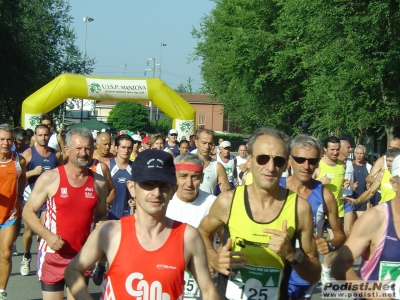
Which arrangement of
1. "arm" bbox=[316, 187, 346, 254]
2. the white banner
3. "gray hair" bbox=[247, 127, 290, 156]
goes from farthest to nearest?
1. the white banner
2. "arm" bbox=[316, 187, 346, 254]
3. "gray hair" bbox=[247, 127, 290, 156]

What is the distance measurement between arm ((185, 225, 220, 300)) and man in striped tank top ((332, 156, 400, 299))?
0.83m

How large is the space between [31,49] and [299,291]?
37.1 meters

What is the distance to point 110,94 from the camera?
24453 mm

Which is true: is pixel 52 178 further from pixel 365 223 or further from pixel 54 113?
pixel 54 113

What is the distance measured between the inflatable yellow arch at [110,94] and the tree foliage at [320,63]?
194 inches

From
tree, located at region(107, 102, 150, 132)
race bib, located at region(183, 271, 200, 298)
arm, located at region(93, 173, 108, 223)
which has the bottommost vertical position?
race bib, located at region(183, 271, 200, 298)

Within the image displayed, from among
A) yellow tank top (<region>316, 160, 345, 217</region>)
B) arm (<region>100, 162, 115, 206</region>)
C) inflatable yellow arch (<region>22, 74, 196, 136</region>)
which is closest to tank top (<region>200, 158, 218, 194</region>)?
arm (<region>100, 162, 115, 206</region>)

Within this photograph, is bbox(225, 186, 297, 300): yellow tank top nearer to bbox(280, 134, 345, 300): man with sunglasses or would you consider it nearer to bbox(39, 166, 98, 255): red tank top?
bbox(280, 134, 345, 300): man with sunglasses

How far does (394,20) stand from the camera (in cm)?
1947

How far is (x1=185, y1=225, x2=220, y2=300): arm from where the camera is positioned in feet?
11.5

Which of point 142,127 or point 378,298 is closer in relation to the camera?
point 378,298

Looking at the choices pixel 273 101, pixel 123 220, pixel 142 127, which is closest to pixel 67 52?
pixel 273 101

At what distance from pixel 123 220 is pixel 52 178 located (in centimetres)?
293

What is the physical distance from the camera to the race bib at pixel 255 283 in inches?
171
